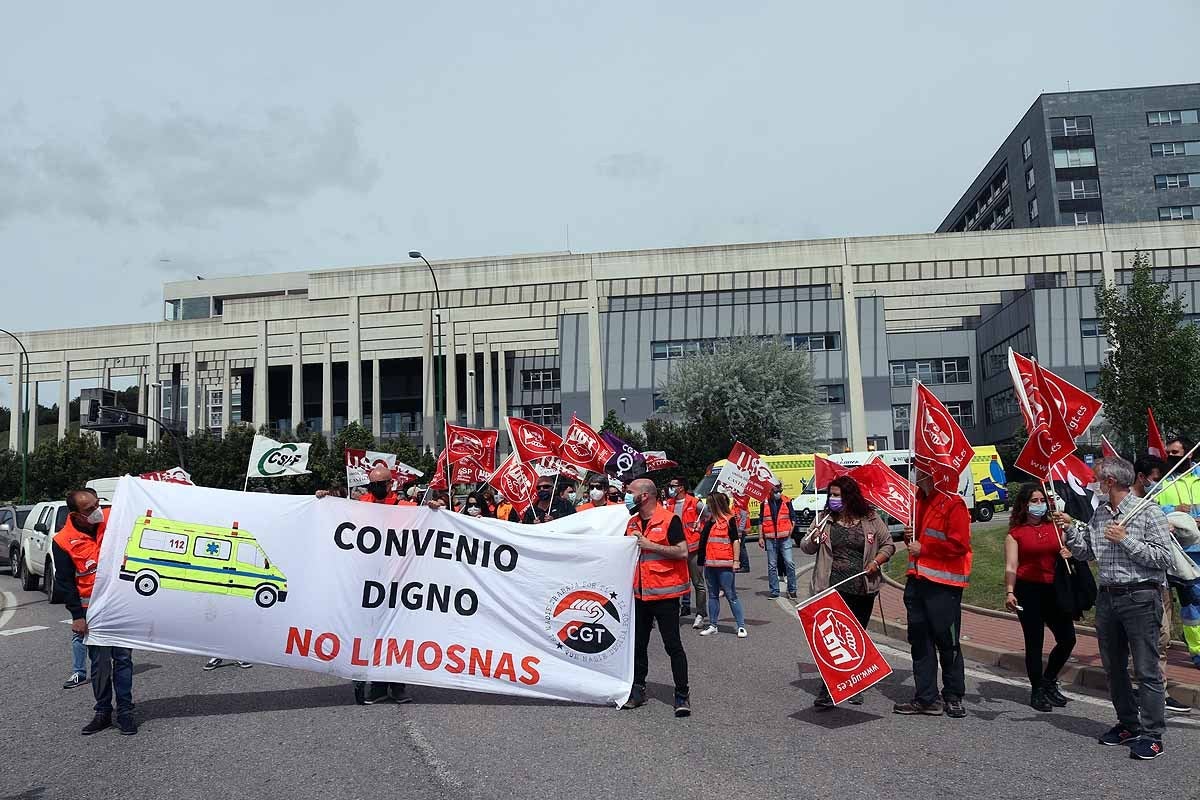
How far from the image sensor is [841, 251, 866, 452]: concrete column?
5556 cm

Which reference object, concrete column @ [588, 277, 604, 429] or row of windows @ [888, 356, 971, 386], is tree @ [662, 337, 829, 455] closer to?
concrete column @ [588, 277, 604, 429]

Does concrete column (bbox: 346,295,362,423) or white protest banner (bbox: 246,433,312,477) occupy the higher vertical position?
concrete column (bbox: 346,295,362,423)

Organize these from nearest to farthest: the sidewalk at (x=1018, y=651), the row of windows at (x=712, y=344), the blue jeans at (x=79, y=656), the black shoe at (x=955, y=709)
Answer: the black shoe at (x=955, y=709), the sidewalk at (x=1018, y=651), the blue jeans at (x=79, y=656), the row of windows at (x=712, y=344)

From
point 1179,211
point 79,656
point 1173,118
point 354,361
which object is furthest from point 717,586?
point 1173,118

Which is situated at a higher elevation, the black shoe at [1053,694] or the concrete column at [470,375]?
the concrete column at [470,375]

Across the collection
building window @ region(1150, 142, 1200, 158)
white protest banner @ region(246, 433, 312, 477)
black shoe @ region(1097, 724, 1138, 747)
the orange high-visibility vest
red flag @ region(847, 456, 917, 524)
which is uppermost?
building window @ region(1150, 142, 1200, 158)

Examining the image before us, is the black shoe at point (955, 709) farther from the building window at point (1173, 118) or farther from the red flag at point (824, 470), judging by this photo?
the building window at point (1173, 118)

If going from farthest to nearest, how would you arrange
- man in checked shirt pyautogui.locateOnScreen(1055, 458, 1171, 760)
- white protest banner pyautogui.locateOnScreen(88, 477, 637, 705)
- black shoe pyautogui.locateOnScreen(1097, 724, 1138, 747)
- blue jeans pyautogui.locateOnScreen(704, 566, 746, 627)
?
blue jeans pyautogui.locateOnScreen(704, 566, 746, 627)
white protest banner pyautogui.locateOnScreen(88, 477, 637, 705)
black shoe pyautogui.locateOnScreen(1097, 724, 1138, 747)
man in checked shirt pyautogui.locateOnScreen(1055, 458, 1171, 760)

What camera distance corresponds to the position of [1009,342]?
59781mm

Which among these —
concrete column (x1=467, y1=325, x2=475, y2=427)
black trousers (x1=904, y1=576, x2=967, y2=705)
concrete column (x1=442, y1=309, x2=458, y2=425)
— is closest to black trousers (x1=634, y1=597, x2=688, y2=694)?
black trousers (x1=904, y1=576, x2=967, y2=705)

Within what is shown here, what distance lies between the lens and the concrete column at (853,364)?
5556cm

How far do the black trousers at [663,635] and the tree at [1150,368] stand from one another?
21.0m

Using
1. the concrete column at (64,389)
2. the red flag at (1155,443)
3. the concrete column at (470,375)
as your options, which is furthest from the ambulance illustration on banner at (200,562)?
the concrete column at (64,389)

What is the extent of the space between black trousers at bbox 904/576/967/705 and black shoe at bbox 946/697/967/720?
24mm
